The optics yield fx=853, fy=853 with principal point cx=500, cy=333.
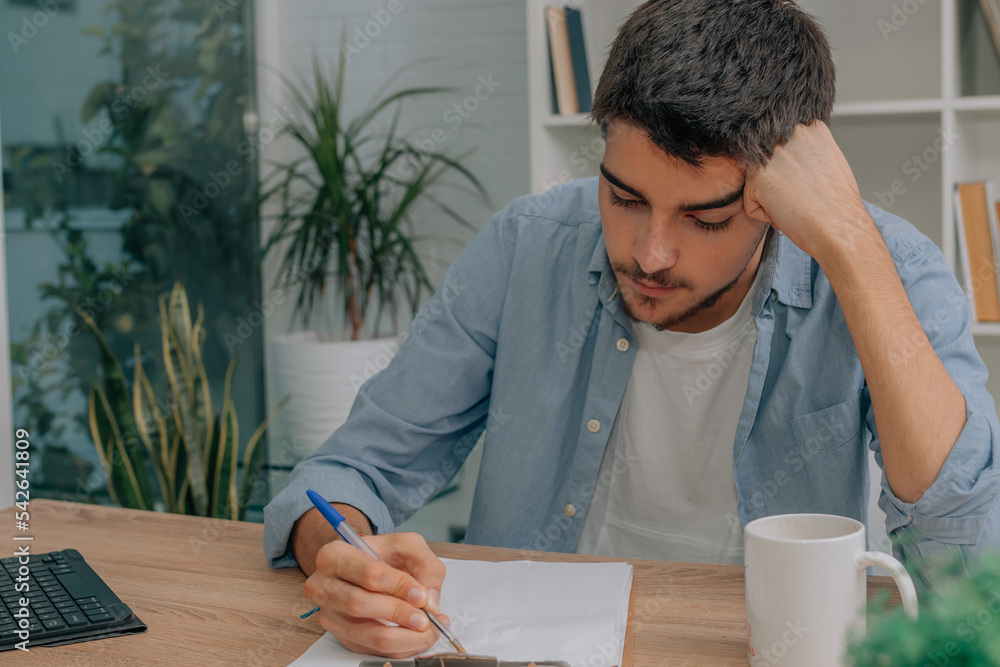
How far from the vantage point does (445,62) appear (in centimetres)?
276

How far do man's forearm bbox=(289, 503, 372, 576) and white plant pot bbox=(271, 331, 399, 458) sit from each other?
1.53 metres

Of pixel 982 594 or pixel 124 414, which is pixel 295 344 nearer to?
pixel 124 414

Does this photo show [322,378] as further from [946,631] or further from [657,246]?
[946,631]

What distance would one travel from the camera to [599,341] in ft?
4.12

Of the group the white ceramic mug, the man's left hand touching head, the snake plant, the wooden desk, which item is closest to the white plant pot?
the snake plant

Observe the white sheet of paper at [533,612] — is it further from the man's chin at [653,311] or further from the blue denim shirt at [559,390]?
the man's chin at [653,311]

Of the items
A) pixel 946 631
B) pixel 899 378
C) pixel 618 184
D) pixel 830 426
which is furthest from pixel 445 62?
pixel 946 631

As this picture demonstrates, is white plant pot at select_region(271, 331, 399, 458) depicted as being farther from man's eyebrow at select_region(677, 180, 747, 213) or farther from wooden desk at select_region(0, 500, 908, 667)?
man's eyebrow at select_region(677, 180, 747, 213)

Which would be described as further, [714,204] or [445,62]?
[445,62]

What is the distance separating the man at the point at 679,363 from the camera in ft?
3.03

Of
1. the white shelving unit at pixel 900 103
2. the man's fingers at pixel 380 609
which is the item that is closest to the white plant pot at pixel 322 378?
the white shelving unit at pixel 900 103

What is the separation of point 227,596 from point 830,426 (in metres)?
0.77

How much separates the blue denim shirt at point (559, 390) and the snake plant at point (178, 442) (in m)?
1.07

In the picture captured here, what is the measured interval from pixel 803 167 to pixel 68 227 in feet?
7.18
